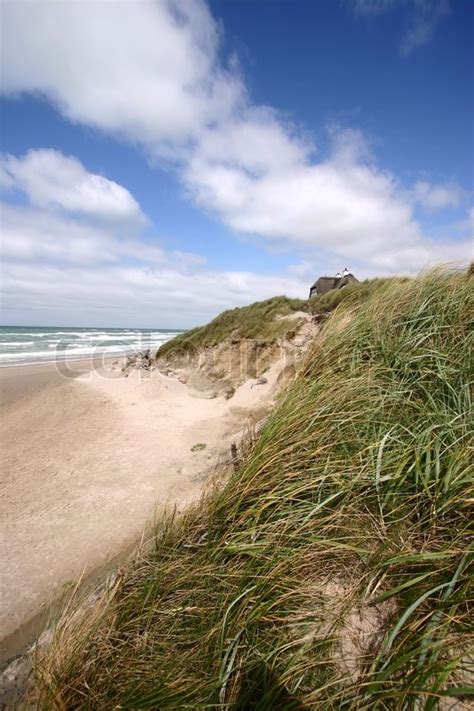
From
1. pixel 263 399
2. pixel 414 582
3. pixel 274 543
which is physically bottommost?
pixel 263 399

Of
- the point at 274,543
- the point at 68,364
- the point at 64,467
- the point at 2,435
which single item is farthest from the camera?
the point at 68,364

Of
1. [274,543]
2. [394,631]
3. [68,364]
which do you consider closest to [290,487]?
[274,543]

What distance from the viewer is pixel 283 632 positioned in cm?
166

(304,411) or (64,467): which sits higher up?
(304,411)

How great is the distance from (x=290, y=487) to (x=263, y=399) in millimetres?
6276

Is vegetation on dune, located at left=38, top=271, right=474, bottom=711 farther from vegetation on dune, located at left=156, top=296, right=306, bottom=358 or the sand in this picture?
A: vegetation on dune, located at left=156, top=296, right=306, bottom=358

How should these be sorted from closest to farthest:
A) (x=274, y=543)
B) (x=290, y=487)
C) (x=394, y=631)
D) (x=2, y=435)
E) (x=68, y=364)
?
(x=394, y=631) < (x=274, y=543) < (x=290, y=487) < (x=2, y=435) < (x=68, y=364)

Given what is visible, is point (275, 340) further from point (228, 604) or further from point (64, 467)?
point (228, 604)

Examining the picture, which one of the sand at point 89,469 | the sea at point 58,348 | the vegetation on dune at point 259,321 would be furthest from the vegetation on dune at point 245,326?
the sea at point 58,348

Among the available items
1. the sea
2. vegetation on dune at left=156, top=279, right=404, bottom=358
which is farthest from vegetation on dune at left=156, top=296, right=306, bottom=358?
the sea

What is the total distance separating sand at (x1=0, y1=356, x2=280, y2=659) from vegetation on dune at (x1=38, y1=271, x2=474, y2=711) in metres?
0.90

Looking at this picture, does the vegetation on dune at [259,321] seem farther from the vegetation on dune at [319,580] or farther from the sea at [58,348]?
the vegetation on dune at [319,580]

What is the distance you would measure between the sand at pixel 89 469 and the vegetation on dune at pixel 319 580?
90cm

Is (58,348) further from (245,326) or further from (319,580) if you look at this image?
(319,580)
